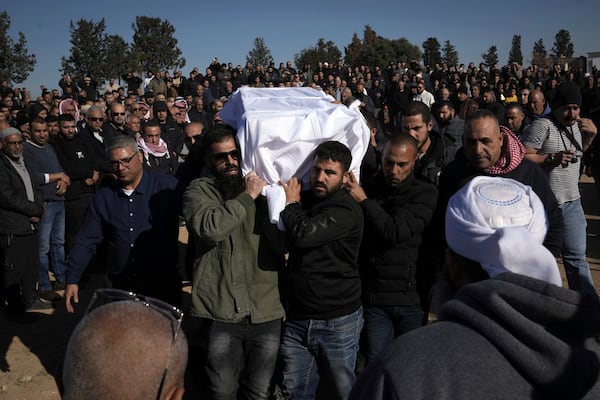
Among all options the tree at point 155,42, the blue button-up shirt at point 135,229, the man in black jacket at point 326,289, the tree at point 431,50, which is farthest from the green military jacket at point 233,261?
the tree at point 431,50

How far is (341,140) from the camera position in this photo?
3098 mm

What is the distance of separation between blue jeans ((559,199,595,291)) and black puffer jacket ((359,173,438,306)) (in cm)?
196

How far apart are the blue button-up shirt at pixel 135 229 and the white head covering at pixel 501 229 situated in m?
2.43

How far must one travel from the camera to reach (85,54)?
37250mm

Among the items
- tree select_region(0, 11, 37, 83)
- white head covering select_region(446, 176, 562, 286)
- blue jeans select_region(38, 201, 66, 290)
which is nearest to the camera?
white head covering select_region(446, 176, 562, 286)

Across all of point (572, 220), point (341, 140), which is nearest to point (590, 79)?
point (572, 220)

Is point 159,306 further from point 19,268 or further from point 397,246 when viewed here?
point 19,268

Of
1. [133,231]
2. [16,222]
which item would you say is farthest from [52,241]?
[133,231]

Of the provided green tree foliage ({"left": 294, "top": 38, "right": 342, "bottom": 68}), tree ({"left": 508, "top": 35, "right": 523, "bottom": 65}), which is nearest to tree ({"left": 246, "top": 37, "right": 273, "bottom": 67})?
green tree foliage ({"left": 294, "top": 38, "right": 342, "bottom": 68})

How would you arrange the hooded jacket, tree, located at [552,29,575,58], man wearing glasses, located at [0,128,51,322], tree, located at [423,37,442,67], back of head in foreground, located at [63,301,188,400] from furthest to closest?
1. tree, located at [552,29,575,58]
2. tree, located at [423,37,442,67]
3. man wearing glasses, located at [0,128,51,322]
4. back of head in foreground, located at [63,301,188,400]
5. the hooded jacket

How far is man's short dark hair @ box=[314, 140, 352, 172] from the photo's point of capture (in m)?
2.84

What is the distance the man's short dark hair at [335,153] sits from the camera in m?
2.84

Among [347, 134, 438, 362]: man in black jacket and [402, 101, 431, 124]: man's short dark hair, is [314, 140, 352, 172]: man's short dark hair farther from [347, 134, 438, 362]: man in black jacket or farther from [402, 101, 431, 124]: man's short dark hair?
[402, 101, 431, 124]: man's short dark hair

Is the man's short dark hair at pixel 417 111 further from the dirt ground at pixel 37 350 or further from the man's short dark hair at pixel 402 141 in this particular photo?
the dirt ground at pixel 37 350
